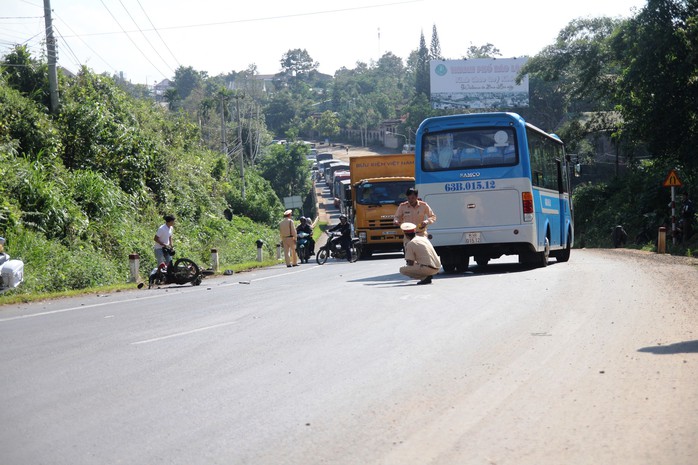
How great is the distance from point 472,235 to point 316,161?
10665 centimetres

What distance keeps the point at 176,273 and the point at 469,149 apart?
7.67 m

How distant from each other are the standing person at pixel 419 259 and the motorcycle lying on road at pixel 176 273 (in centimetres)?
666

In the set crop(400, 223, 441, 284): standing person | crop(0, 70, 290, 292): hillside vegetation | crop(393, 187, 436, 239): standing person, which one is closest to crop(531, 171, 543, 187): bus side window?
crop(393, 187, 436, 239): standing person

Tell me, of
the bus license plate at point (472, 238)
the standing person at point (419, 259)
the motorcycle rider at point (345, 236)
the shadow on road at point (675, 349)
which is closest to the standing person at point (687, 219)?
the motorcycle rider at point (345, 236)

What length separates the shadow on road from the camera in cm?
951

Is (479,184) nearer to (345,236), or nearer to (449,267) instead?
(449,267)

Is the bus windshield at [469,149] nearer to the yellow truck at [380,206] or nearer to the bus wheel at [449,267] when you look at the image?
the bus wheel at [449,267]

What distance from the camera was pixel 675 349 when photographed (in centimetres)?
968

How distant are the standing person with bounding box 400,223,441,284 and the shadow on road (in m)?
7.80

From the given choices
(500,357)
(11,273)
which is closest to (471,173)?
(11,273)

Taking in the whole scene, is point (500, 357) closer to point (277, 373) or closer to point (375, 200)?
point (277, 373)

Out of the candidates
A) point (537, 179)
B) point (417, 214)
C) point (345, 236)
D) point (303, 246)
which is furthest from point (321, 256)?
point (417, 214)

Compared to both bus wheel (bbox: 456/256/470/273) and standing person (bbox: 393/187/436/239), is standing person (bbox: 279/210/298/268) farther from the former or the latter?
standing person (bbox: 393/187/436/239)

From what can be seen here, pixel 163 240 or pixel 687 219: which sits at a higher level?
pixel 163 240
